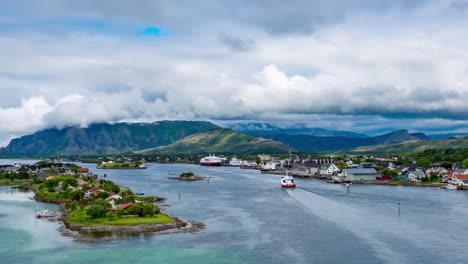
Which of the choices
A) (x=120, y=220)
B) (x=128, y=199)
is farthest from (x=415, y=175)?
(x=120, y=220)

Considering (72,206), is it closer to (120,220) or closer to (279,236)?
(120,220)

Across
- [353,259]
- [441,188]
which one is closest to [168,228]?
[353,259]

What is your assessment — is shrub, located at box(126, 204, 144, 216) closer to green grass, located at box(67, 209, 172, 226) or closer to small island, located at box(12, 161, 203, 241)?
small island, located at box(12, 161, 203, 241)

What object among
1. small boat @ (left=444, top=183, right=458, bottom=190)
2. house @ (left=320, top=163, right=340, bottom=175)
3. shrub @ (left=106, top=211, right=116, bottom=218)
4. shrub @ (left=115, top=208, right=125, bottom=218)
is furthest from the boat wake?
house @ (left=320, top=163, right=340, bottom=175)

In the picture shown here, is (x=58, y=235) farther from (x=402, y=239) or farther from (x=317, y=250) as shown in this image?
(x=402, y=239)

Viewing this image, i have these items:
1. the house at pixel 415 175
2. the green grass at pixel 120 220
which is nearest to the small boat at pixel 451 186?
the house at pixel 415 175

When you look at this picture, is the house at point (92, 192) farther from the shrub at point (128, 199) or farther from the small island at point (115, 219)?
the shrub at point (128, 199)
